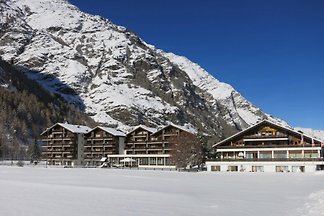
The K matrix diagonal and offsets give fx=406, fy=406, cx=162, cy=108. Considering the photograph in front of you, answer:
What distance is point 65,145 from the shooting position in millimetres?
126562

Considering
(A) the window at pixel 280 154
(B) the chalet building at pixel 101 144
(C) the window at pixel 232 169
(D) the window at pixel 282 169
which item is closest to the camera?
(D) the window at pixel 282 169

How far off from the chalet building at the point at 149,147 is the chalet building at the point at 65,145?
1455 cm

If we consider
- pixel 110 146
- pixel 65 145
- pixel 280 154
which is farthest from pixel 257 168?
pixel 65 145

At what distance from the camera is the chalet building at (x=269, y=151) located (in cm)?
7738

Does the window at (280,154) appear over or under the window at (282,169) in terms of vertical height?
over

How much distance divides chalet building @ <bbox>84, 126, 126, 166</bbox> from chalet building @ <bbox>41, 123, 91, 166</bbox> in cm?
391

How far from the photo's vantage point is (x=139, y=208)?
19.8 m

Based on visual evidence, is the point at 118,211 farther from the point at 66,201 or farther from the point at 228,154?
the point at 228,154

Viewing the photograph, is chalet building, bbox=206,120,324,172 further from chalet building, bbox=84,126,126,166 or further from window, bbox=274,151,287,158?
chalet building, bbox=84,126,126,166

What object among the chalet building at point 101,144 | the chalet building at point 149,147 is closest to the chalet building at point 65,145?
the chalet building at point 101,144

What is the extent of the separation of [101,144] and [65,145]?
12.6 metres

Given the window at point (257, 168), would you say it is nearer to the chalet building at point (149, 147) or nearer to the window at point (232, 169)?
the window at point (232, 169)

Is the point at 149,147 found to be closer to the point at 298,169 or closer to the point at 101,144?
the point at 101,144

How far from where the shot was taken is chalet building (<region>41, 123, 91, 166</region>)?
12669cm
